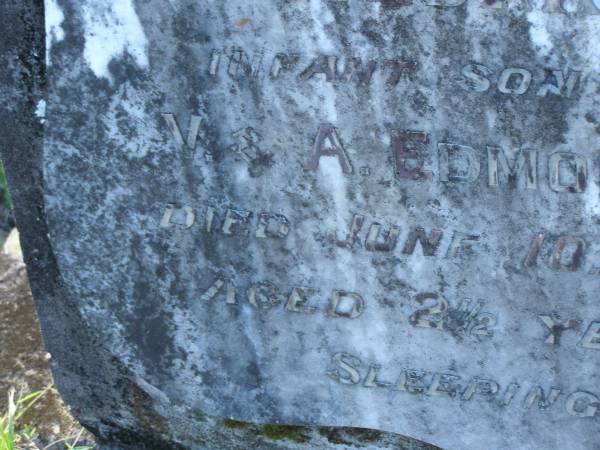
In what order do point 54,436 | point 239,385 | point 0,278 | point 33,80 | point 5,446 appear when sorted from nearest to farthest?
point 33,80, point 239,385, point 5,446, point 54,436, point 0,278

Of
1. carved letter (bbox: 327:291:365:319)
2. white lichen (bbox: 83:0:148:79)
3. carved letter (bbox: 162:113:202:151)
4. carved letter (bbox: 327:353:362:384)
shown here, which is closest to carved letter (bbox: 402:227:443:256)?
carved letter (bbox: 327:291:365:319)

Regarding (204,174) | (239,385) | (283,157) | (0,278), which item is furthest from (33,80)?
(0,278)

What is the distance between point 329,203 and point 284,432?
55cm

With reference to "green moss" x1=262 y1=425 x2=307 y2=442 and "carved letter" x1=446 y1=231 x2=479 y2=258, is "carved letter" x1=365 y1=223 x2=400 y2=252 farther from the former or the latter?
→ "green moss" x1=262 y1=425 x2=307 y2=442

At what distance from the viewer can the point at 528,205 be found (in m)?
0.98

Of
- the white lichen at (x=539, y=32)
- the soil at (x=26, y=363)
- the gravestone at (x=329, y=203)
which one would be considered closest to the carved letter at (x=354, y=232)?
the gravestone at (x=329, y=203)

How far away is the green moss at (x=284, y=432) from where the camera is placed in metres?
1.32

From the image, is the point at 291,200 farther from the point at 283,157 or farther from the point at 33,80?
the point at 33,80

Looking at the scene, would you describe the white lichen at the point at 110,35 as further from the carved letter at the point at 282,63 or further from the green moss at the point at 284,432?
the green moss at the point at 284,432

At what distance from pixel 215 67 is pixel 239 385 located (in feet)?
1.86

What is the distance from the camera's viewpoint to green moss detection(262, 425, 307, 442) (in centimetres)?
132

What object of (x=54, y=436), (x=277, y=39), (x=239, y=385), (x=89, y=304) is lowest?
(x=54, y=436)

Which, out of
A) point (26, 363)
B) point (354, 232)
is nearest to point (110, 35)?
point (354, 232)

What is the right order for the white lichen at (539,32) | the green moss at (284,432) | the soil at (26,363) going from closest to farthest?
1. the white lichen at (539,32)
2. the green moss at (284,432)
3. the soil at (26,363)
